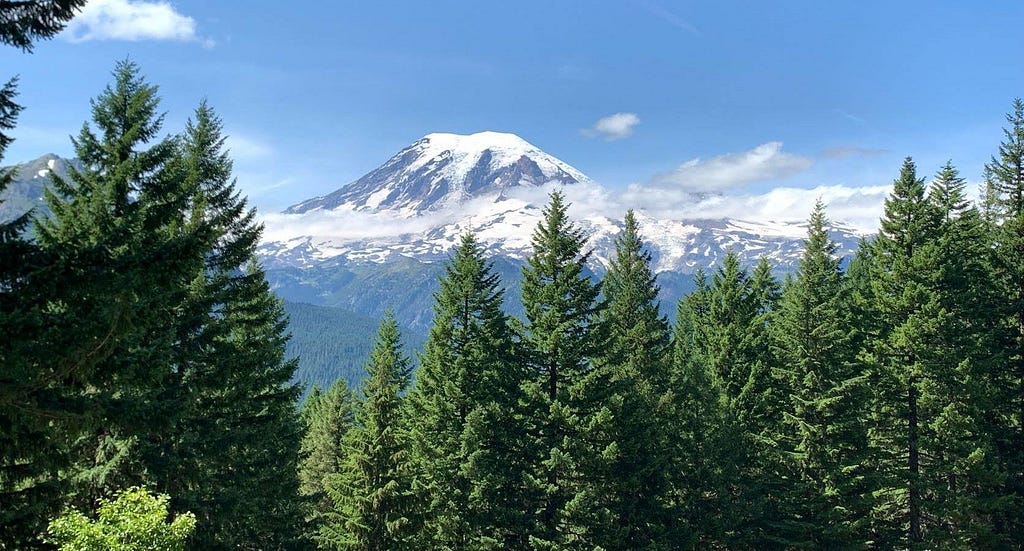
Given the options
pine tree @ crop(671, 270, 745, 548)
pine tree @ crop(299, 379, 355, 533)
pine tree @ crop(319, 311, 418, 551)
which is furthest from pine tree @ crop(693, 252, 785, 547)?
pine tree @ crop(299, 379, 355, 533)

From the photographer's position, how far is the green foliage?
37.1 feet

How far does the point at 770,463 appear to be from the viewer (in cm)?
3150

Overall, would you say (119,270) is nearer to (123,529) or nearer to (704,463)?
(123,529)

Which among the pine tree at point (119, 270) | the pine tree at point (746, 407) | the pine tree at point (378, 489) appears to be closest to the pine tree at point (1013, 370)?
the pine tree at point (746, 407)

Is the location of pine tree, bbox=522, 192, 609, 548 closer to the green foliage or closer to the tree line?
the tree line

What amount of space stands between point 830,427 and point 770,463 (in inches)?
141

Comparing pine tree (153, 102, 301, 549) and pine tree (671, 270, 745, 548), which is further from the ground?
pine tree (153, 102, 301, 549)

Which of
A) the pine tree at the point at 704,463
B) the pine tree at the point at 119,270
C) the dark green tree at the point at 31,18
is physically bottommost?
the pine tree at the point at 704,463

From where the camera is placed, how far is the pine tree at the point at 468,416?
2548 cm


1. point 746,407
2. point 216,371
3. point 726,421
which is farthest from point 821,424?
point 216,371

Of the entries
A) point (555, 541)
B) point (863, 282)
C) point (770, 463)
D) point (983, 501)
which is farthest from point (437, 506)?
point (863, 282)

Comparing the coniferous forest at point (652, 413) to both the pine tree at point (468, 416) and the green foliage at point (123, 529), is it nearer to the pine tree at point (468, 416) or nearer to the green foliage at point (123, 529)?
the pine tree at point (468, 416)

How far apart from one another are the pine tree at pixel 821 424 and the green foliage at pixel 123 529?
1062 inches

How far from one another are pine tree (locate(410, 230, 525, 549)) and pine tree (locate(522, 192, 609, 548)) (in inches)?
39.8
